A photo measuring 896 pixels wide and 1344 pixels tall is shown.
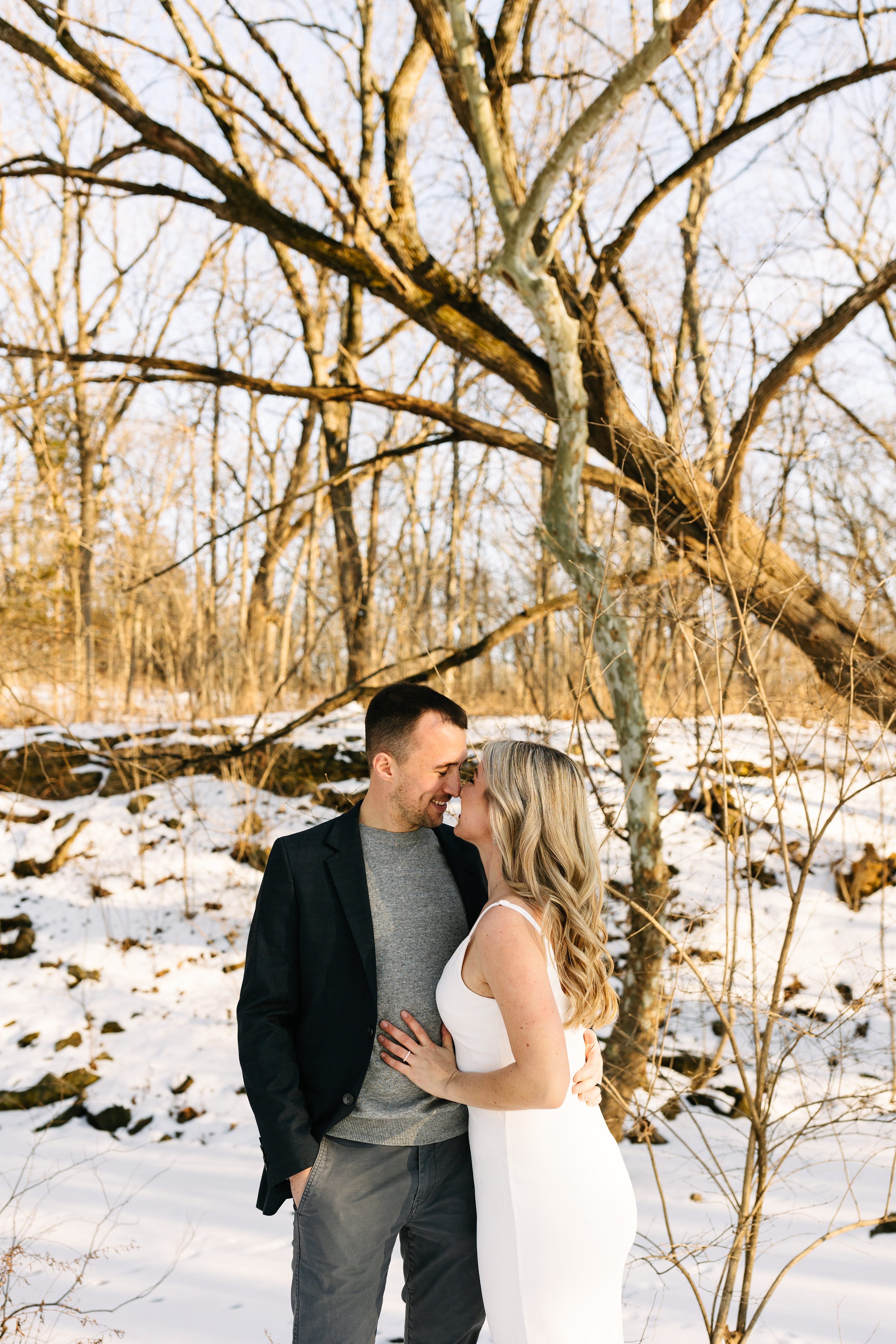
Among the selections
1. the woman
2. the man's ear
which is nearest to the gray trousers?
the woman

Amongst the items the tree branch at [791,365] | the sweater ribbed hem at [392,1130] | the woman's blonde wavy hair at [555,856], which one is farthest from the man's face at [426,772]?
the tree branch at [791,365]

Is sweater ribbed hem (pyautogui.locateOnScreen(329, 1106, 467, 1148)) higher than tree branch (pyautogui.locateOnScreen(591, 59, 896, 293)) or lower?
lower

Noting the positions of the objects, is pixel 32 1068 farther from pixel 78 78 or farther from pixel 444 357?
pixel 444 357

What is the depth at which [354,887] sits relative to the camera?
1.99 m

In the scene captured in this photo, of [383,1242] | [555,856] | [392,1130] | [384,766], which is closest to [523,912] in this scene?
[555,856]

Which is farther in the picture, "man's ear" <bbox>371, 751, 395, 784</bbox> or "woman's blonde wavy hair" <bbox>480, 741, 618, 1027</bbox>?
"man's ear" <bbox>371, 751, 395, 784</bbox>

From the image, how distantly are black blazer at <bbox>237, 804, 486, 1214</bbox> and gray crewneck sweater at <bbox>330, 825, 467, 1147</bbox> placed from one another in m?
0.06

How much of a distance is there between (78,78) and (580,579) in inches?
126

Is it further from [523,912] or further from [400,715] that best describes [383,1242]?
[400,715]

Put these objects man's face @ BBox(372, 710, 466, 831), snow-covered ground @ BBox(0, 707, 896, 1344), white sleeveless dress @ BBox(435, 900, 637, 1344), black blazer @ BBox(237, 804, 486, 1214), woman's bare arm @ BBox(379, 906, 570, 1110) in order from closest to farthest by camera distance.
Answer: woman's bare arm @ BBox(379, 906, 570, 1110)
white sleeveless dress @ BBox(435, 900, 637, 1344)
black blazer @ BBox(237, 804, 486, 1214)
man's face @ BBox(372, 710, 466, 831)
snow-covered ground @ BBox(0, 707, 896, 1344)

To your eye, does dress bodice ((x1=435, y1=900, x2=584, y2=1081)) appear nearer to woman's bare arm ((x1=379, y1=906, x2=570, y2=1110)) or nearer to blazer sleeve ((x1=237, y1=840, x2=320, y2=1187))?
woman's bare arm ((x1=379, y1=906, x2=570, y2=1110))

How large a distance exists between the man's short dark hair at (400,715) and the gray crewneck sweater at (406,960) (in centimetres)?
23

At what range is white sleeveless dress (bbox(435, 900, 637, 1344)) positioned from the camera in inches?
68.7

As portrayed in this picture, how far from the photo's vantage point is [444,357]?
11250 millimetres
